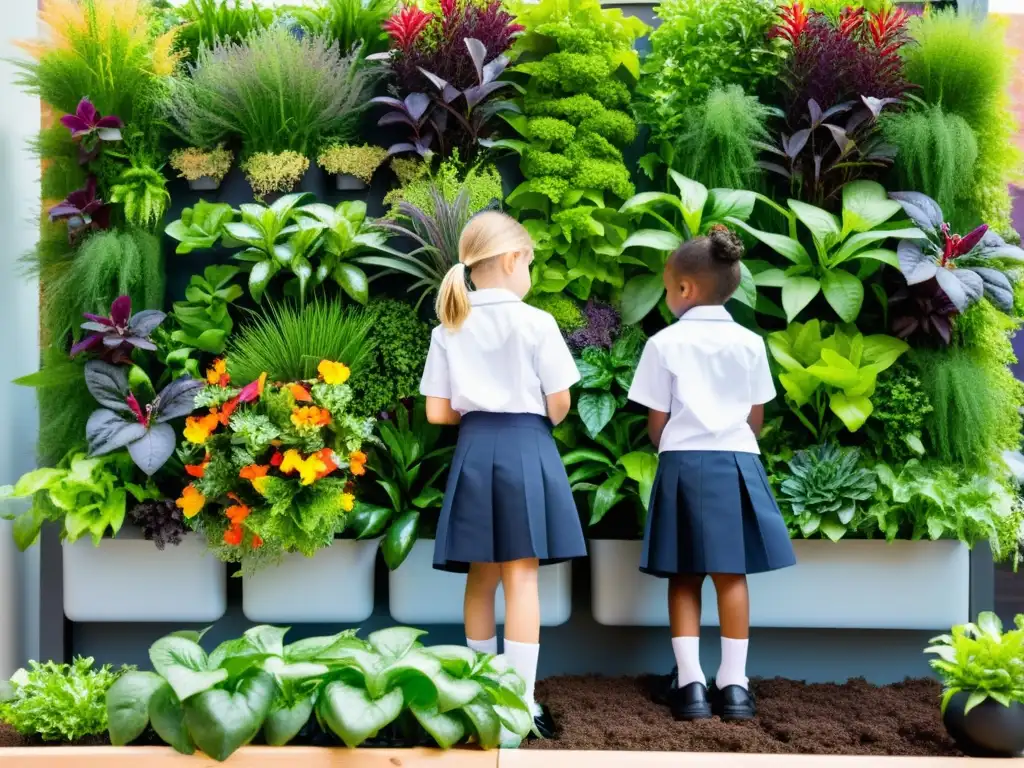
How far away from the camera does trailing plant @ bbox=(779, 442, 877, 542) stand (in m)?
2.94

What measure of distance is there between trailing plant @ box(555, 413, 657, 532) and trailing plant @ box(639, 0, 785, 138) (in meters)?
0.89

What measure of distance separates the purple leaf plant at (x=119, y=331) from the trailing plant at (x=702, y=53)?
179 centimetres

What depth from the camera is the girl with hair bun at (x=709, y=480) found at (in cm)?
272

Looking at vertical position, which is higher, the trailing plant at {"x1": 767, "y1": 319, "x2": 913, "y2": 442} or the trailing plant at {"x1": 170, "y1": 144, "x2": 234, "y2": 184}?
the trailing plant at {"x1": 170, "y1": 144, "x2": 234, "y2": 184}

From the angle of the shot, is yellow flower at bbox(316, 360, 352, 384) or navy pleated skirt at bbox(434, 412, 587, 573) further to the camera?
yellow flower at bbox(316, 360, 352, 384)

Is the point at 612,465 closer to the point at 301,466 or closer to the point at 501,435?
the point at 501,435

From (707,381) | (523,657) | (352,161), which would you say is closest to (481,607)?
(523,657)

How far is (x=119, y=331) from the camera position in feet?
9.84

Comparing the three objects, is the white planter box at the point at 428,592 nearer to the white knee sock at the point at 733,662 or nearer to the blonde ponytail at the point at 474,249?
the white knee sock at the point at 733,662

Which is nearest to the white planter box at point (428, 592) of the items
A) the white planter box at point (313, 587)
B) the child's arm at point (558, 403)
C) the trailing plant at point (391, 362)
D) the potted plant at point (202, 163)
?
the white planter box at point (313, 587)

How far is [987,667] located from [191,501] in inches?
88.4

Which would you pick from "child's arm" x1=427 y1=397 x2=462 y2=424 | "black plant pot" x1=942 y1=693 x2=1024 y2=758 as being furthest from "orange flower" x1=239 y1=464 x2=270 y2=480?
"black plant pot" x1=942 y1=693 x2=1024 y2=758

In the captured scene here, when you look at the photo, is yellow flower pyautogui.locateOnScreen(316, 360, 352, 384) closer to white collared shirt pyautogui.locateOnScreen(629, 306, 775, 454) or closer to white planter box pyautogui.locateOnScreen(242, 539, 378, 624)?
white planter box pyautogui.locateOnScreen(242, 539, 378, 624)

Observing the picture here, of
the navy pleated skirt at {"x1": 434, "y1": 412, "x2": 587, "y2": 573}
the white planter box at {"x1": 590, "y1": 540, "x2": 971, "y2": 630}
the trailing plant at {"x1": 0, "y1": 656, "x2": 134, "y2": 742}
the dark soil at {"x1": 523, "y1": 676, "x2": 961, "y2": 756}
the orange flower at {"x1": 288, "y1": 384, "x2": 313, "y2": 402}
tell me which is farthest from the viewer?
the white planter box at {"x1": 590, "y1": 540, "x2": 971, "y2": 630}
